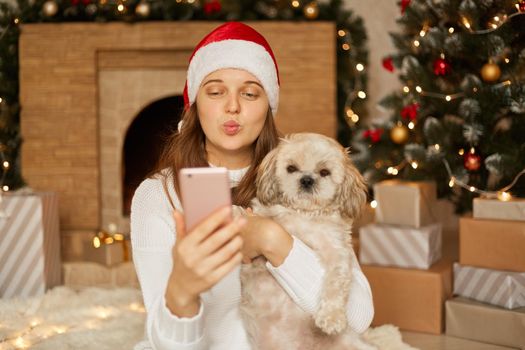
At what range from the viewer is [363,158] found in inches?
156

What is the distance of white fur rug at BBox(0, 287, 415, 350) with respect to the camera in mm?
2750

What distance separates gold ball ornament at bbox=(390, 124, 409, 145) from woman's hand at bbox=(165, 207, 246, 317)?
2738 mm

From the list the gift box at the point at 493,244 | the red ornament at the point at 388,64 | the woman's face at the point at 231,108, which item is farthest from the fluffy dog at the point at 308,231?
the red ornament at the point at 388,64

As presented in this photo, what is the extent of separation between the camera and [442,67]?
3373 millimetres

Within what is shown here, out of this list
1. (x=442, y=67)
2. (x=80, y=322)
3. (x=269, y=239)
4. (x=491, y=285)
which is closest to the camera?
(x=269, y=239)

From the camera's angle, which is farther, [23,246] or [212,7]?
[212,7]

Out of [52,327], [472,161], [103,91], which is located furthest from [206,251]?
[103,91]

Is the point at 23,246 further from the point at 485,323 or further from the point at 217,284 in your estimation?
the point at 485,323

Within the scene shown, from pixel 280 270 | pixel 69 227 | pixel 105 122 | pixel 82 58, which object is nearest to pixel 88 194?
pixel 69 227

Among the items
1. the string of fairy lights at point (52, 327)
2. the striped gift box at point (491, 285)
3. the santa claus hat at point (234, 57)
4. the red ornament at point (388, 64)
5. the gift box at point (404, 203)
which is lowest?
the string of fairy lights at point (52, 327)

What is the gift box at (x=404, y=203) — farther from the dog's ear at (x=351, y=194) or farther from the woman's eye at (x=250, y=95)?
the woman's eye at (x=250, y=95)

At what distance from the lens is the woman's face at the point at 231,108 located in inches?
66.9

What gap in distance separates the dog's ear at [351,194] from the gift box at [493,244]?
139 cm

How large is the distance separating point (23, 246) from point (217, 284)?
2.30 m
